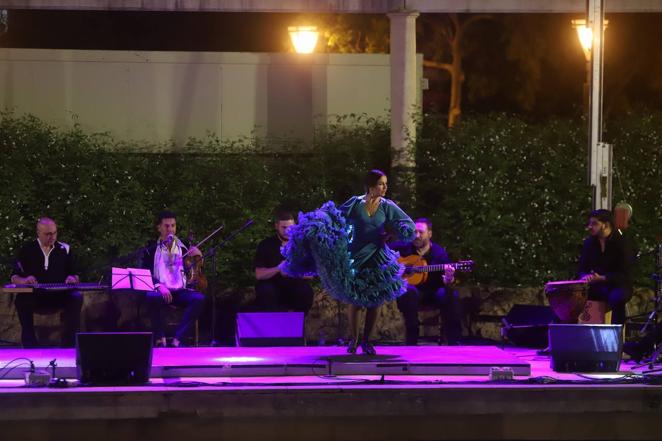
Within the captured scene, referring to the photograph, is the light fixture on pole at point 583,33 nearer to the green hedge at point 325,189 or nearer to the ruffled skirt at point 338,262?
the green hedge at point 325,189

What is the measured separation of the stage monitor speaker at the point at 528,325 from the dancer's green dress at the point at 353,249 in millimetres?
2144

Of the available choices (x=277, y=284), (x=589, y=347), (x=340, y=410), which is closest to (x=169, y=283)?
(x=277, y=284)

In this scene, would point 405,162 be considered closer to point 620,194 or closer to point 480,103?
point 620,194

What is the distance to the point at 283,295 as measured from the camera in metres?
12.2

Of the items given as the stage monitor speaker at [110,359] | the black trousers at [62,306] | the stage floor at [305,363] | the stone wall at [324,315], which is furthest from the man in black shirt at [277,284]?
the stage monitor speaker at [110,359]

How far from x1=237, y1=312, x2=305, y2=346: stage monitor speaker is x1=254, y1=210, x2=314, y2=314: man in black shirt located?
682 millimetres

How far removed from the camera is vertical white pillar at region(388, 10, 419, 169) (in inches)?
566

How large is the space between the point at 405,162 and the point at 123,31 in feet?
26.3

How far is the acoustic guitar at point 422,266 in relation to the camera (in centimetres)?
1134

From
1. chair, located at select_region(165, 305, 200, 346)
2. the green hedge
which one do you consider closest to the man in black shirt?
chair, located at select_region(165, 305, 200, 346)

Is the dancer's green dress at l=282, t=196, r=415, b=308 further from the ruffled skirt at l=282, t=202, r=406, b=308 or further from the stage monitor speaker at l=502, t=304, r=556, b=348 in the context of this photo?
the stage monitor speaker at l=502, t=304, r=556, b=348

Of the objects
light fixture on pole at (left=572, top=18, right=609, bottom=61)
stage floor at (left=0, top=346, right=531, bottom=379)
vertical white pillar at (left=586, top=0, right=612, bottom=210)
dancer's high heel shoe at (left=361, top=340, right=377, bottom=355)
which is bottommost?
stage floor at (left=0, top=346, right=531, bottom=379)

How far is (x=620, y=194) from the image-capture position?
14328 mm

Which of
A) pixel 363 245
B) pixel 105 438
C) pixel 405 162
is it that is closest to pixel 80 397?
pixel 105 438
